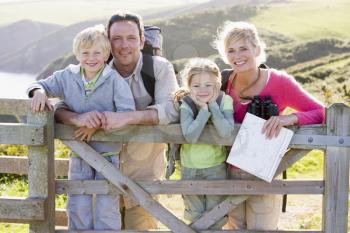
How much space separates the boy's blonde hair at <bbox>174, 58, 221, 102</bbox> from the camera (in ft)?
15.7

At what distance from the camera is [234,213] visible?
5246mm

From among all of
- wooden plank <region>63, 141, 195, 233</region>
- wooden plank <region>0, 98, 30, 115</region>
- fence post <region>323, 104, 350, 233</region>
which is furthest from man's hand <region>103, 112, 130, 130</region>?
fence post <region>323, 104, 350, 233</region>

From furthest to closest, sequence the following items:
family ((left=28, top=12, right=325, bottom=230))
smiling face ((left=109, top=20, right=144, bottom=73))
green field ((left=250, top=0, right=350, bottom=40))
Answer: green field ((left=250, top=0, right=350, bottom=40))
smiling face ((left=109, top=20, right=144, bottom=73))
family ((left=28, top=12, right=325, bottom=230))

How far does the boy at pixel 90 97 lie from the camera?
484cm

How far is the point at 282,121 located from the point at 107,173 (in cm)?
167

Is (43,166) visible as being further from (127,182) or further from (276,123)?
(276,123)

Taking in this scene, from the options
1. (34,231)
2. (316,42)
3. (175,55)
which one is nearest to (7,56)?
(175,55)

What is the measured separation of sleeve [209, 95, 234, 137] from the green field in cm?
10729

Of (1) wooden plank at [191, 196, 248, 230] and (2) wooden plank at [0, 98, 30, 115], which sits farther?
(1) wooden plank at [191, 196, 248, 230]

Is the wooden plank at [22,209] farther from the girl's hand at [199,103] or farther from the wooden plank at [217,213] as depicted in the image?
the girl's hand at [199,103]

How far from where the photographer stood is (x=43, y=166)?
15.9 feet

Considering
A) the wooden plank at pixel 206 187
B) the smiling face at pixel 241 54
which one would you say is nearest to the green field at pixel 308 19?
the smiling face at pixel 241 54

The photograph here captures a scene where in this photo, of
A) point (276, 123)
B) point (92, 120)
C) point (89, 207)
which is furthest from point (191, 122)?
point (89, 207)

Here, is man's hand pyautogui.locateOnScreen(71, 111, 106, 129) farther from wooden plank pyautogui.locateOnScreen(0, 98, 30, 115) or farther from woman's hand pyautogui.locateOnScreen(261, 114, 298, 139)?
woman's hand pyautogui.locateOnScreen(261, 114, 298, 139)
